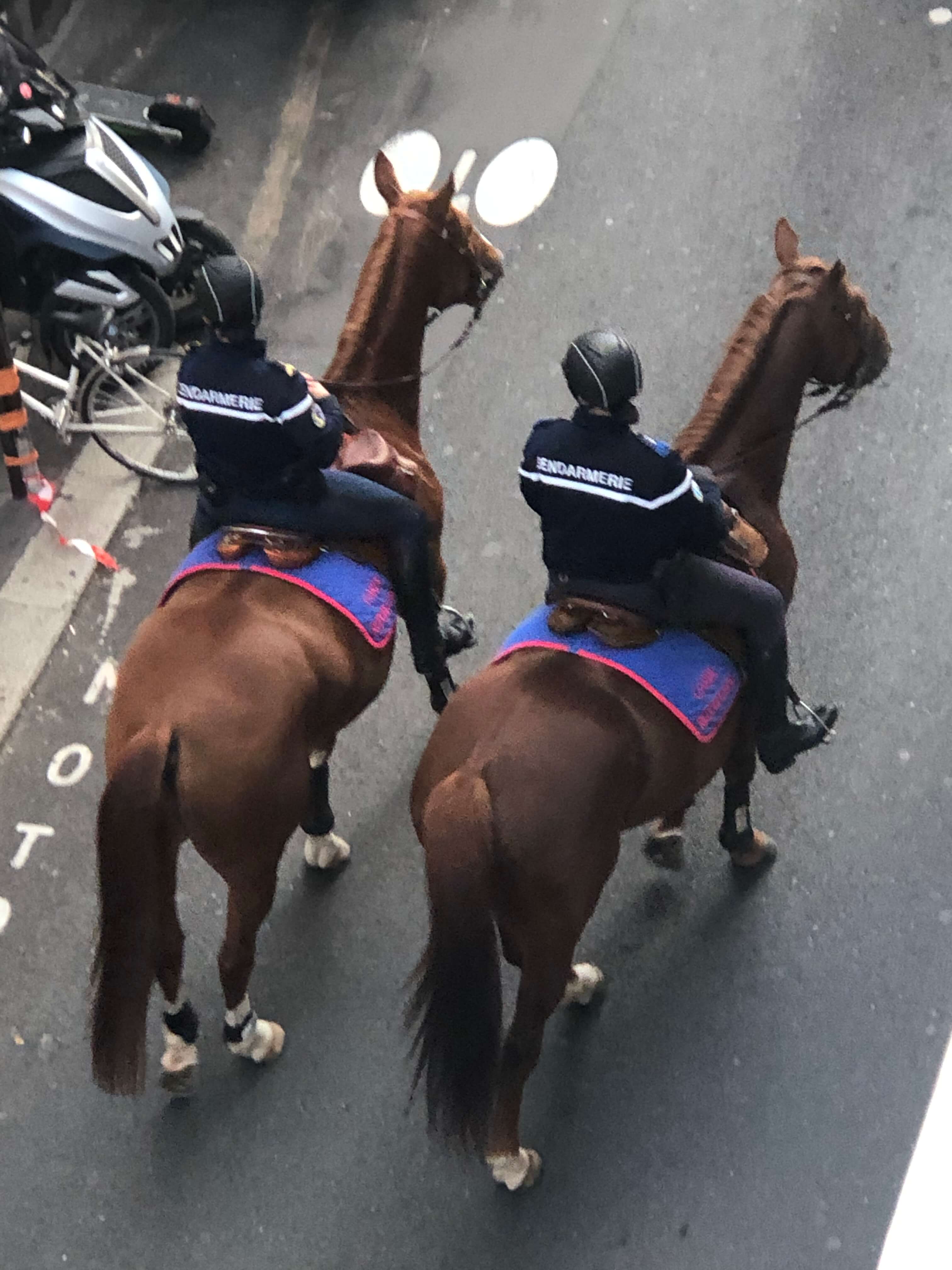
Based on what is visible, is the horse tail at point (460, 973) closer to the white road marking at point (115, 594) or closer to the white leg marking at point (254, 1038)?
the white leg marking at point (254, 1038)

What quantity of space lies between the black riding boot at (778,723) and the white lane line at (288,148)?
4.07 meters

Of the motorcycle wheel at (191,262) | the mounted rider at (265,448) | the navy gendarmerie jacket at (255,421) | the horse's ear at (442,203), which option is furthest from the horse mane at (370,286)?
the motorcycle wheel at (191,262)

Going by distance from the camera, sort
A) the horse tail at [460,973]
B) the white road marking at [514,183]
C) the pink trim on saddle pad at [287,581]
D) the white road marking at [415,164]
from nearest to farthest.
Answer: the horse tail at [460,973], the pink trim on saddle pad at [287,581], the white road marking at [415,164], the white road marking at [514,183]

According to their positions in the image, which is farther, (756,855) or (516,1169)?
(756,855)

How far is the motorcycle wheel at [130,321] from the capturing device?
545 cm

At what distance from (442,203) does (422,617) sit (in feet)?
4.40

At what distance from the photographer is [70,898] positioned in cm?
427

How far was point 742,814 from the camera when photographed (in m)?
3.94

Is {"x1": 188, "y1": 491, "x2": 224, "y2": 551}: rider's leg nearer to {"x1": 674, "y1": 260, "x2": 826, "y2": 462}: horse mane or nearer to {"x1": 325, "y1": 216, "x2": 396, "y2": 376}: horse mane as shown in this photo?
{"x1": 325, "y1": 216, "x2": 396, "y2": 376}: horse mane

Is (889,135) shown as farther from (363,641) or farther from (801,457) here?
(363,641)

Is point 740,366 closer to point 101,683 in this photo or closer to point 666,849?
point 666,849

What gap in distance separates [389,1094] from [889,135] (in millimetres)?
5575

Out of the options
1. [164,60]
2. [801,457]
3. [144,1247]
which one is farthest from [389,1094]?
[164,60]

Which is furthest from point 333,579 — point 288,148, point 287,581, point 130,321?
point 288,148
